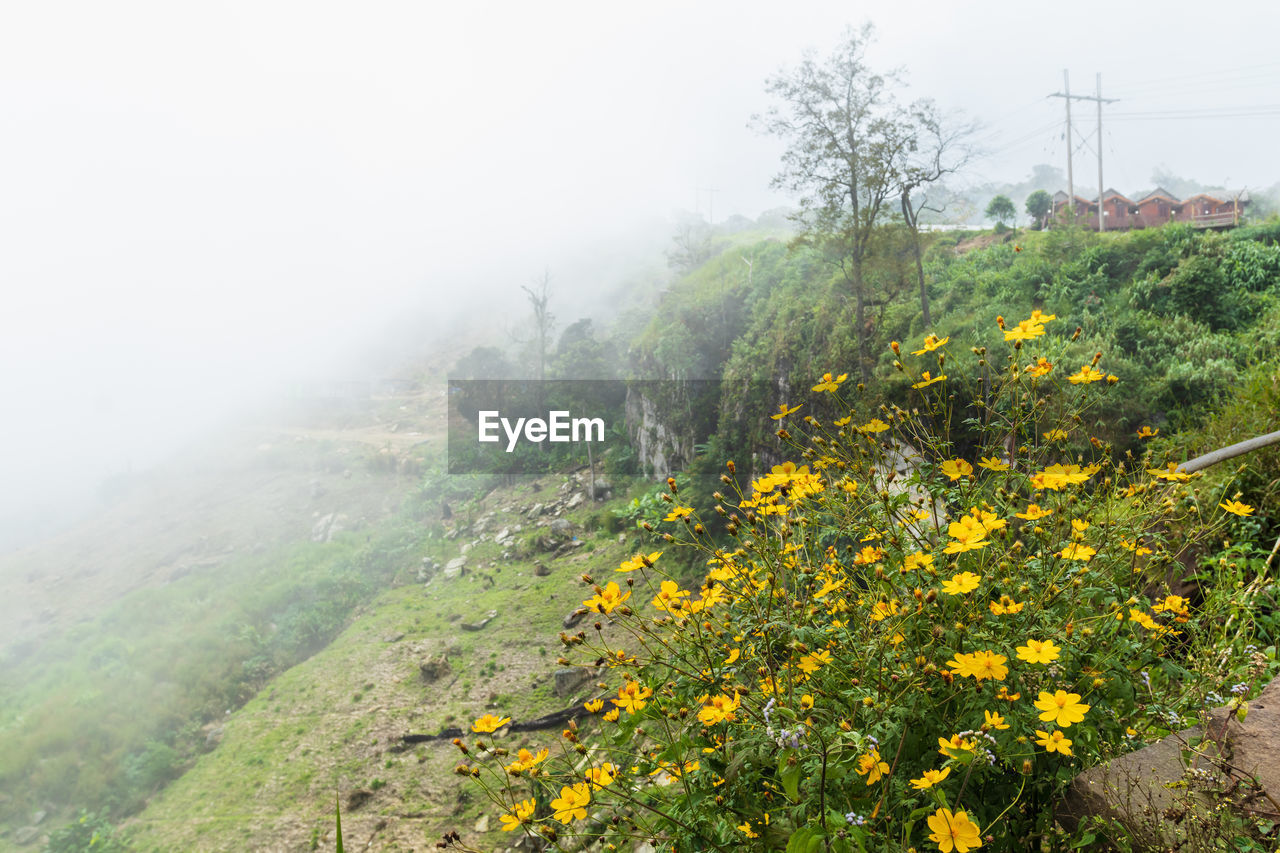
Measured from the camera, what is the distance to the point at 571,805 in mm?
1214

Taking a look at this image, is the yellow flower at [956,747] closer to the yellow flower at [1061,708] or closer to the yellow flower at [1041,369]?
the yellow flower at [1061,708]

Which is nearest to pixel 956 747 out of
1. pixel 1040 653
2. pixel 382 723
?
pixel 1040 653

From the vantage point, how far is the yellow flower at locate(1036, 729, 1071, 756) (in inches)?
42.9

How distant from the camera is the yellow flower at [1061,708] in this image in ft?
3.36

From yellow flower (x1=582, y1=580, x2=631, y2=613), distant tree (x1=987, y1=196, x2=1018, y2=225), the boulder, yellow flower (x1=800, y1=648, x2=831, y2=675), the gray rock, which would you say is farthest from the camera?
distant tree (x1=987, y1=196, x2=1018, y2=225)

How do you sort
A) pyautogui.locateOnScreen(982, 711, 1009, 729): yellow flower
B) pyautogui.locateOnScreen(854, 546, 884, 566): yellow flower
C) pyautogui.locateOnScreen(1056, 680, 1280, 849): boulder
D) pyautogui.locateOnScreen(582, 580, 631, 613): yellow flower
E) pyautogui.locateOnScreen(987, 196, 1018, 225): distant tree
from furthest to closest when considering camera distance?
pyautogui.locateOnScreen(987, 196, 1018, 225): distant tree
pyautogui.locateOnScreen(854, 546, 884, 566): yellow flower
pyautogui.locateOnScreen(582, 580, 631, 613): yellow flower
pyautogui.locateOnScreen(1056, 680, 1280, 849): boulder
pyautogui.locateOnScreen(982, 711, 1009, 729): yellow flower

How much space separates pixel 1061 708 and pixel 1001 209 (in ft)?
70.2

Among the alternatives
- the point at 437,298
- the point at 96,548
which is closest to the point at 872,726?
the point at 96,548

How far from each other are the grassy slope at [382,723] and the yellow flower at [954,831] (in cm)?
683

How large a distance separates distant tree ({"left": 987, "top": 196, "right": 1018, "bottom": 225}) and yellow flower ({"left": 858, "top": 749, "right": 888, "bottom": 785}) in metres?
21.0

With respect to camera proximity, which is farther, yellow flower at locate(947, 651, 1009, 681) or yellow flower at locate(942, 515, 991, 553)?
yellow flower at locate(942, 515, 991, 553)

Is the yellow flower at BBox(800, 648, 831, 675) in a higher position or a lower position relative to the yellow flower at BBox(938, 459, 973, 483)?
lower

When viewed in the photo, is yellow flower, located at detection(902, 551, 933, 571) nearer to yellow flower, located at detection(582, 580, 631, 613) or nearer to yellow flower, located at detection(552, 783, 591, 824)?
yellow flower, located at detection(582, 580, 631, 613)

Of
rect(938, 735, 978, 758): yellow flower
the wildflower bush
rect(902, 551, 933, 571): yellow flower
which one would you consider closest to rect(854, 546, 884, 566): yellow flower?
the wildflower bush
